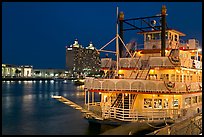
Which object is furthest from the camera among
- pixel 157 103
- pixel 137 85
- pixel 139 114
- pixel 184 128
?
pixel 157 103

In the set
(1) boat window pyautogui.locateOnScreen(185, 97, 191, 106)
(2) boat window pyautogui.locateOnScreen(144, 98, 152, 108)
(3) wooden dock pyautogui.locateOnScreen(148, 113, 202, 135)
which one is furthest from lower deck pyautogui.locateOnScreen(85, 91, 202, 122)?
(3) wooden dock pyautogui.locateOnScreen(148, 113, 202, 135)

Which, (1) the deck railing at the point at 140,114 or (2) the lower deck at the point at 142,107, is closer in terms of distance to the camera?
(1) the deck railing at the point at 140,114

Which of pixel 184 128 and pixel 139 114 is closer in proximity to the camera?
pixel 184 128

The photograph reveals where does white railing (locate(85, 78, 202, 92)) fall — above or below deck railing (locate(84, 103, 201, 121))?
above

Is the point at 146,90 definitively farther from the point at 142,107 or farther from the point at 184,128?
the point at 184,128

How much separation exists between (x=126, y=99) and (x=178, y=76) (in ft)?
18.6

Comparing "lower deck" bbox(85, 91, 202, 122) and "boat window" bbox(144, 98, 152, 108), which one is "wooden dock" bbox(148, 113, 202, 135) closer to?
"lower deck" bbox(85, 91, 202, 122)

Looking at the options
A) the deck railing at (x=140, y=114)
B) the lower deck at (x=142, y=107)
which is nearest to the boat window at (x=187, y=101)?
the lower deck at (x=142, y=107)

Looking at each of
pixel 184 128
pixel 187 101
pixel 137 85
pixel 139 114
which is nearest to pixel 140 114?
pixel 139 114

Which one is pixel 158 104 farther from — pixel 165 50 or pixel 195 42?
pixel 195 42

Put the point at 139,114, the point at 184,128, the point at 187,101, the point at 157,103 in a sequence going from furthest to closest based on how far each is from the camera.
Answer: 1. the point at 187,101
2. the point at 157,103
3. the point at 139,114
4. the point at 184,128

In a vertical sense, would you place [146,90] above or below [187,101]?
above

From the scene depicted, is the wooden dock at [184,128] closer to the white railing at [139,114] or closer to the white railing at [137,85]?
the white railing at [139,114]

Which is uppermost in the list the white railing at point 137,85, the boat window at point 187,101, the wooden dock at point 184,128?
the white railing at point 137,85
